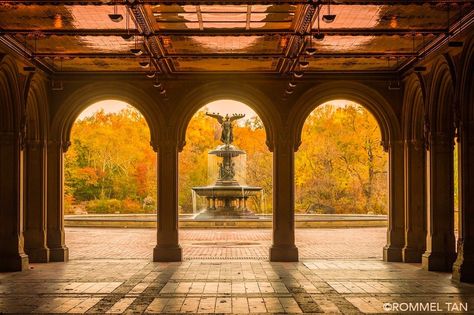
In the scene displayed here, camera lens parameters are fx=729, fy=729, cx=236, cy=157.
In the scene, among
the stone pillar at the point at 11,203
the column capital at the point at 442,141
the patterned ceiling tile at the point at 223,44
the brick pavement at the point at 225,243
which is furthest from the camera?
the brick pavement at the point at 225,243

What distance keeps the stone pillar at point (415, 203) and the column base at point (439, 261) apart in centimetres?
212

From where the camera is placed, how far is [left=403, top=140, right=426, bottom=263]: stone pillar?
19484mm

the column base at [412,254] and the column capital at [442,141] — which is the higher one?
the column capital at [442,141]

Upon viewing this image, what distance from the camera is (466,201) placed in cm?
1517

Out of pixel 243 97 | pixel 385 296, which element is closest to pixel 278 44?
pixel 243 97

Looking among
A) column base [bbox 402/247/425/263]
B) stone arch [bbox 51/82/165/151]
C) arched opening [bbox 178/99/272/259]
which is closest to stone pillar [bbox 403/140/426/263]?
column base [bbox 402/247/425/263]

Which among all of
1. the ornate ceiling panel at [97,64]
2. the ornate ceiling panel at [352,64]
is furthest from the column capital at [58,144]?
the ornate ceiling panel at [352,64]

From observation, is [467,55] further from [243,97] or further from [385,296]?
[243,97]

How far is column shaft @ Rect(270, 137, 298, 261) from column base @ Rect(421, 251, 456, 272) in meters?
3.88

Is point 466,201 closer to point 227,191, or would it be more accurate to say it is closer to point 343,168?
point 227,191

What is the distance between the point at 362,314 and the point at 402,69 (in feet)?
33.4

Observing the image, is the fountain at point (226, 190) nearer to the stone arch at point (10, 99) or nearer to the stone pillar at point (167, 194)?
the stone pillar at point (167, 194)

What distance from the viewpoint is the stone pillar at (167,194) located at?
19.8 meters

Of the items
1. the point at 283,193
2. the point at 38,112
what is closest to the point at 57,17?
the point at 38,112
